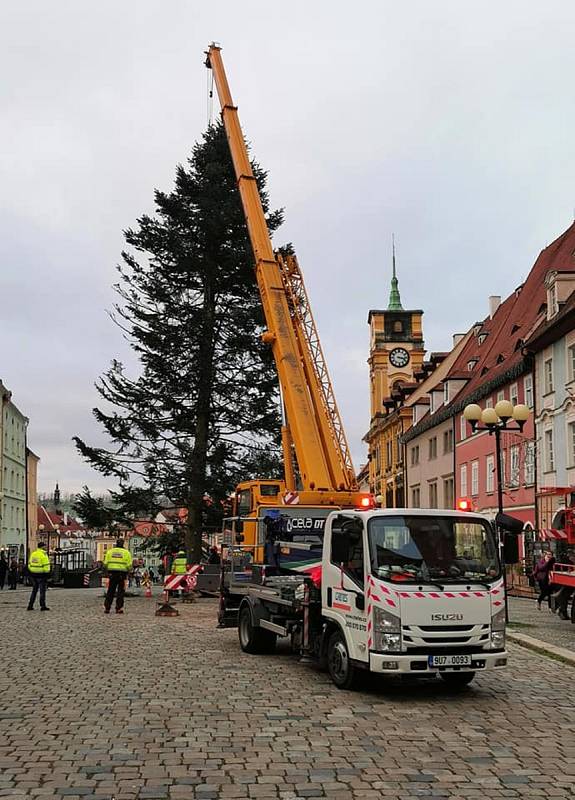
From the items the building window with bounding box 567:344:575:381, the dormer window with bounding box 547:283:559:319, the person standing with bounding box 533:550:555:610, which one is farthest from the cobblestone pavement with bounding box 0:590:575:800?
the dormer window with bounding box 547:283:559:319

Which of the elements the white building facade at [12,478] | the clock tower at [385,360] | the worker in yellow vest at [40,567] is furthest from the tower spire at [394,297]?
the worker in yellow vest at [40,567]

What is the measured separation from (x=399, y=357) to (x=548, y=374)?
48867 millimetres

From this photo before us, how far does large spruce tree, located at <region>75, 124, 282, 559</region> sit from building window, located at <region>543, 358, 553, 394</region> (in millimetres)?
10583

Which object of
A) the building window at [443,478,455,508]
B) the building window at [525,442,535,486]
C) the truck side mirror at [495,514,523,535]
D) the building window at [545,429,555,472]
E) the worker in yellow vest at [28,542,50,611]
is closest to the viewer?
the truck side mirror at [495,514,523,535]

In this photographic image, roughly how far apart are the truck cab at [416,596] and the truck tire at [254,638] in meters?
2.94

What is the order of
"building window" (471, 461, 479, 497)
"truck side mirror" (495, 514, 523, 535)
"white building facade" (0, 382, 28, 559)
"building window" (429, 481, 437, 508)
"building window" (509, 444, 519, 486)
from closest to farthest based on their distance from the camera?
1. "truck side mirror" (495, 514, 523, 535)
2. "building window" (509, 444, 519, 486)
3. "building window" (471, 461, 479, 497)
4. "building window" (429, 481, 437, 508)
5. "white building facade" (0, 382, 28, 559)

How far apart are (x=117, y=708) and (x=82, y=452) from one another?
26.5 metres

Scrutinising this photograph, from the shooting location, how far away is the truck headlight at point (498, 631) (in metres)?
10.5

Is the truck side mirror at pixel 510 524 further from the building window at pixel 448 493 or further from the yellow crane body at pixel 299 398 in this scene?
the building window at pixel 448 493

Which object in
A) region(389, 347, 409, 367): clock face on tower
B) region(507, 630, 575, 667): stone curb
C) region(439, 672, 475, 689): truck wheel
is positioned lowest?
region(507, 630, 575, 667): stone curb

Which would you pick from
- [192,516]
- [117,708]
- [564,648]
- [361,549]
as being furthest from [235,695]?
[192,516]

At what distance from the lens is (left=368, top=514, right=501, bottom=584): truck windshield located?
34.4ft

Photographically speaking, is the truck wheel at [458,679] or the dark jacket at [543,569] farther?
the dark jacket at [543,569]

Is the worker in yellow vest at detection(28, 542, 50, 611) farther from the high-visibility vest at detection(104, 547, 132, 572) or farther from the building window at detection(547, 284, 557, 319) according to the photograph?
the building window at detection(547, 284, 557, 319)
